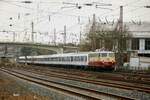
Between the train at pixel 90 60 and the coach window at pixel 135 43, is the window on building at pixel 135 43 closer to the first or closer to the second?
the coach window at pixel 135 43

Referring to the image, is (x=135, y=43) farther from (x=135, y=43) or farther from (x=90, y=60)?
(x=90, y=60)

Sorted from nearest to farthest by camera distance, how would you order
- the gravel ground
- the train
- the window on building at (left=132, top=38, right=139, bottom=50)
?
the gravel ground
the train
the window on building at (left=132, top=38, right=139, bottom=50)

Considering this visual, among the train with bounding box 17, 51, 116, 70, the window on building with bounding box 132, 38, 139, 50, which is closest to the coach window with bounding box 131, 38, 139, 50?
the window on building with bounding box 132, 38, 139, 50

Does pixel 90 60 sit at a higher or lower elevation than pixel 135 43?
lower

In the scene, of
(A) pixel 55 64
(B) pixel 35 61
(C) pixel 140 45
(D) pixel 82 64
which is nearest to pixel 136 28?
(C) pixel 140 45

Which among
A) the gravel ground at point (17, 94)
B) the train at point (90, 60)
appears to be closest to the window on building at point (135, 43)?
the train at point (90, 60)

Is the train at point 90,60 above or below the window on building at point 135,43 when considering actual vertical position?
below

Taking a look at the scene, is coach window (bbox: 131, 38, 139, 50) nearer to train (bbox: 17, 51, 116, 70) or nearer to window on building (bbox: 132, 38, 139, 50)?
window on building (bbox: 132, 38, 139, 50)

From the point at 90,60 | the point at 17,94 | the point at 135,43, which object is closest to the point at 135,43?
the point at 135,43

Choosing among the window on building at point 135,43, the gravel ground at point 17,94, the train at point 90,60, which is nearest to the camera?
the gravel ground at point 17,94

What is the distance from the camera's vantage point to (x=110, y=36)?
7725 cm

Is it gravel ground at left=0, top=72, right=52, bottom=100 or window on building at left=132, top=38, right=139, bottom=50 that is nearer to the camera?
gravel ground at left=0, top=72, right=52, bottom=100

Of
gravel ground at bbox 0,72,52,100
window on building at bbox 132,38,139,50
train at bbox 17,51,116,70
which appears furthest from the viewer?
window on building at bbox 132,38,139,50

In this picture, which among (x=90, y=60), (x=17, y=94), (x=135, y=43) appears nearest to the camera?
(x=17, y=94)
